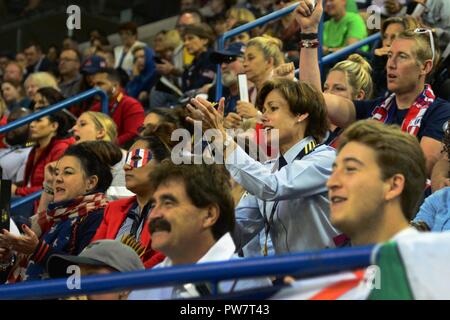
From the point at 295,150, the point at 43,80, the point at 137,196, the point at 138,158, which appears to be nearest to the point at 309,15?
the point at 295,150

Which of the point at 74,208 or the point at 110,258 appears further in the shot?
the point at 74,208

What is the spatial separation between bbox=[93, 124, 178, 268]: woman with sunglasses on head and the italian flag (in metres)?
2.48

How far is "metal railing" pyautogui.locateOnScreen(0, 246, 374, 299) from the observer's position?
104 inches

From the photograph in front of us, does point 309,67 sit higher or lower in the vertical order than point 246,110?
higher

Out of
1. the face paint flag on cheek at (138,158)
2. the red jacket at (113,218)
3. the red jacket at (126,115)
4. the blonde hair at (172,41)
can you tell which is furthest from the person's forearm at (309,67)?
the blonde hair at (172,41)

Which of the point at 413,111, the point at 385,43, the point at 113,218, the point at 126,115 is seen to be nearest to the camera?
the point at 113,218

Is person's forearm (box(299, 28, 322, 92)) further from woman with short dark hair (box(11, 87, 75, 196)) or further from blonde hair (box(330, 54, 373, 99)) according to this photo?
woman with short dark hair (box(11, 87, 75, 196))

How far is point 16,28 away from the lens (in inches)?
590

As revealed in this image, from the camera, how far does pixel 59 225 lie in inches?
225

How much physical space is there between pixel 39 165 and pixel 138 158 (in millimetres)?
3129

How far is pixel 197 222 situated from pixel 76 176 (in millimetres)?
2263

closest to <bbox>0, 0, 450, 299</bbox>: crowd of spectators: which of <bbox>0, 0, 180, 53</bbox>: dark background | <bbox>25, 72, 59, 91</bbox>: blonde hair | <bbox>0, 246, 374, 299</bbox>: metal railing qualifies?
<bbox>0, 246, 374, 299</bbox>: metal railing

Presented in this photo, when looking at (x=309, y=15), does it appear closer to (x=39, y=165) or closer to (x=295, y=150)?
(x=295, y=150)

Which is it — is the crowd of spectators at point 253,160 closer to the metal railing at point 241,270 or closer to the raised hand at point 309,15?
the raised hand at point 309,15
